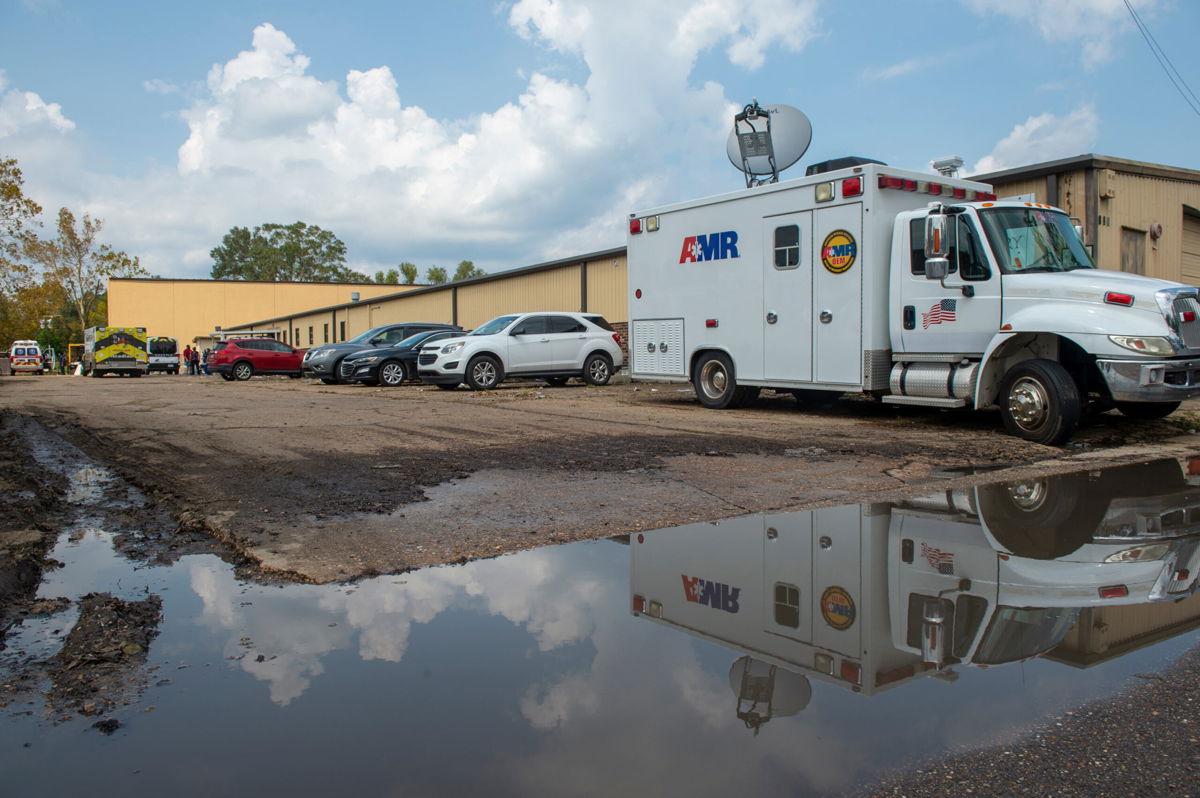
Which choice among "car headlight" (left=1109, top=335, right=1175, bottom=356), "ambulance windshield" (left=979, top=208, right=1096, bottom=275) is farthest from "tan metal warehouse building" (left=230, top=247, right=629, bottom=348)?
"car headlight" (left=1109, top=335, right=1175, bottom=356)

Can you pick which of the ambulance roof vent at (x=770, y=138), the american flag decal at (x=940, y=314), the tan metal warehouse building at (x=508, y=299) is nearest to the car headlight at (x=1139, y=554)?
the american flag decal at (x=940, y=314)

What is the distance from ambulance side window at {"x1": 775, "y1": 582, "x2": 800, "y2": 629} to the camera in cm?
360

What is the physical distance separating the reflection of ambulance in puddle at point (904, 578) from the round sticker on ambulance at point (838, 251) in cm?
554

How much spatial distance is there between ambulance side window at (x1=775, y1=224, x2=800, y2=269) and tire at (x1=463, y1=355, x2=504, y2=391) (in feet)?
26.7

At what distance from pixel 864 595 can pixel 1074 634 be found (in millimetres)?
854

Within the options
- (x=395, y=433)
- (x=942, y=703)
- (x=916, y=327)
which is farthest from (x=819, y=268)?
(x=942, y=703)

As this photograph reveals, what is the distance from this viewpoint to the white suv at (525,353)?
18.2 m

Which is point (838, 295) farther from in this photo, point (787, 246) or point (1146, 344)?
point (1146, 344)

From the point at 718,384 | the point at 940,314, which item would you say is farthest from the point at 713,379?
the point at 940,314

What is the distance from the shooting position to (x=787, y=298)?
39.0 ft

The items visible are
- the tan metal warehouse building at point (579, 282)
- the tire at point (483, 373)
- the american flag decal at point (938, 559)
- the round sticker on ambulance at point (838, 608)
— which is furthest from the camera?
the tire at point (483, 373)

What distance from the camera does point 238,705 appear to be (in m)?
2.84

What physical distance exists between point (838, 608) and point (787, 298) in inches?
340

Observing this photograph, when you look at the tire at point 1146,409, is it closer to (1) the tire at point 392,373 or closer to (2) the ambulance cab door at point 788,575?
(2) the ambulance cab door at point 788,575
